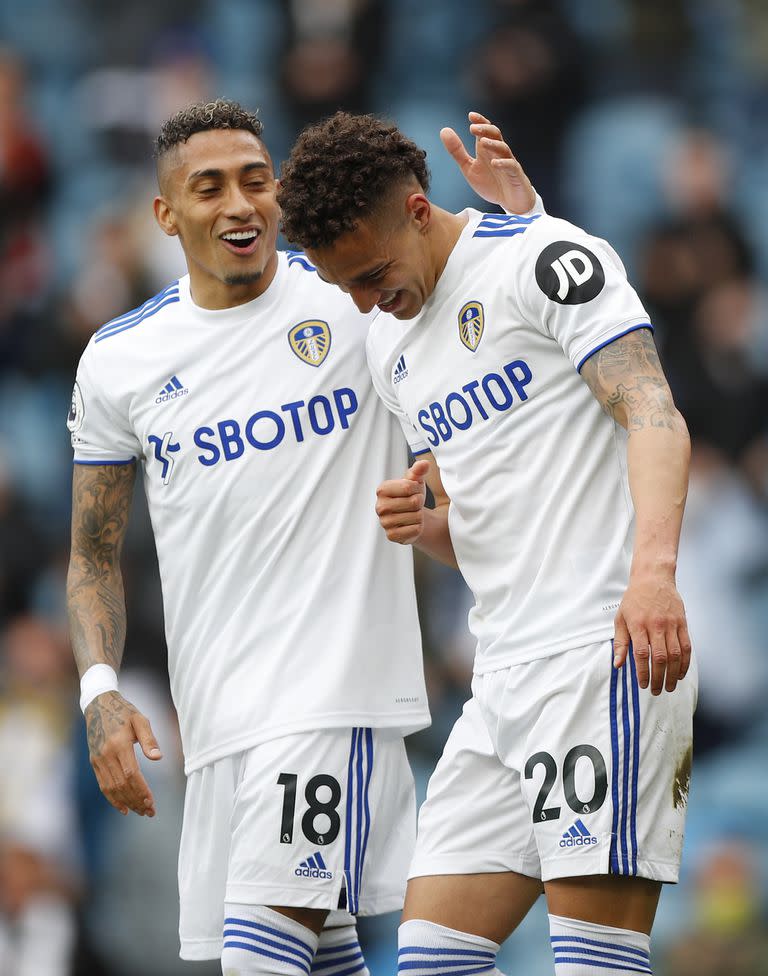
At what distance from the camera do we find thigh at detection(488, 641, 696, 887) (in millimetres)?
3736

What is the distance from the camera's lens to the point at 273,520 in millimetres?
4523

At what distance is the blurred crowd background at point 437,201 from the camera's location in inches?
323

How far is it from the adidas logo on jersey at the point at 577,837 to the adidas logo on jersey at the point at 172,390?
1.71m

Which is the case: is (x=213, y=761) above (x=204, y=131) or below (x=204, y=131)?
below

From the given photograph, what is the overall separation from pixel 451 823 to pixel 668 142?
672cm

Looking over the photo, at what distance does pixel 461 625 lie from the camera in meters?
8.34

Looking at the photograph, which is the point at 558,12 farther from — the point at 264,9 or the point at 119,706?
the point at 119,706

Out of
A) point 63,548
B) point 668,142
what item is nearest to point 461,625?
point 63,548

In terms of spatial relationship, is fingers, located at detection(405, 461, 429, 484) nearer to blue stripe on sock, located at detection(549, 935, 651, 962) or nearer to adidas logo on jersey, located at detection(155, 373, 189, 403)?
adidas logo on jersey, located at detection(155, 373, 189, 403)

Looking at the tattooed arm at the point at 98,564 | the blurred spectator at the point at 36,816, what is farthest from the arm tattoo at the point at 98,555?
the blurred spectator at the point at 36,816

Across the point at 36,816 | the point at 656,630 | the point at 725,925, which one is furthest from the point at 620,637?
the point at 36,816

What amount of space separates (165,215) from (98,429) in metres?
0.67

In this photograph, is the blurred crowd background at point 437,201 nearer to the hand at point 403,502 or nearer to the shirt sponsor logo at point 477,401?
the shirt sponsor logo at point 477,401

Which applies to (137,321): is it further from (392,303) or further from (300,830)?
(300,830)
